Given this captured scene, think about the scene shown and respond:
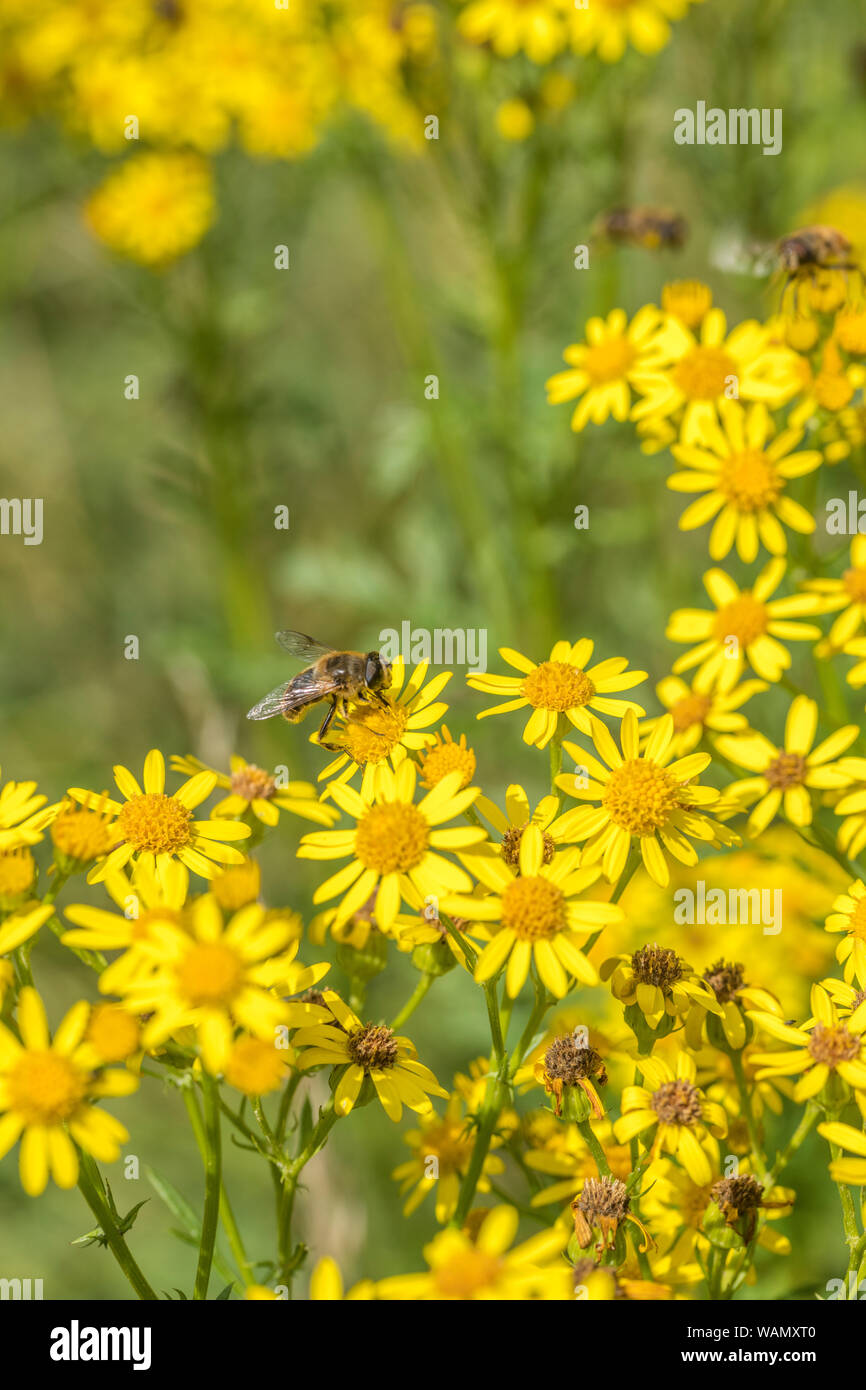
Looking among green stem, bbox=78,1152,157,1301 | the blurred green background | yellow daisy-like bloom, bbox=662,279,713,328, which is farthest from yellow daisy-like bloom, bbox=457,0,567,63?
green stem, bbox=78,1152,157,1301

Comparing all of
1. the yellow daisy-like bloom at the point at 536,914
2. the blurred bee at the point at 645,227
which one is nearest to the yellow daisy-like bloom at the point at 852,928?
the yellow daisy-like bloom at the point at 536,914

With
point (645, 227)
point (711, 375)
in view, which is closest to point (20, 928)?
point (711, 375)

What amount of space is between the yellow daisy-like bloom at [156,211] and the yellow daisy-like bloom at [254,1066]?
3919mm

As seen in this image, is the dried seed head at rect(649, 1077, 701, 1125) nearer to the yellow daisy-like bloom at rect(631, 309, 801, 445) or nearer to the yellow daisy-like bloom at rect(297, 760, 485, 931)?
the yellow daisy-like bloom at rect(297, 760, 485, 931)

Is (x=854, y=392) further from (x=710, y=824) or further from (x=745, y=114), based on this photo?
(x=745, y=114)

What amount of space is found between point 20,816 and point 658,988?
126 cm

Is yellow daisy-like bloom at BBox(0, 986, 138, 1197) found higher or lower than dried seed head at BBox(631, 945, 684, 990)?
lower

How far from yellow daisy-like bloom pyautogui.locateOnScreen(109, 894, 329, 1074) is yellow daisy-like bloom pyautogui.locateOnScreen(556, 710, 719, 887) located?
677 millimetres

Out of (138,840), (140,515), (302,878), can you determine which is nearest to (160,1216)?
(302,878)

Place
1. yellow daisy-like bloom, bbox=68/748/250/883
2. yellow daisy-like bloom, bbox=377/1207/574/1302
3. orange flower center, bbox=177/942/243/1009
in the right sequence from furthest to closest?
yellow daisy-like bloom, bbox=68/748/250/883 → orange flower center, bbox=177/942/243/1009 → yellow daisy-like bloom, bbox=377/1207/574/1302

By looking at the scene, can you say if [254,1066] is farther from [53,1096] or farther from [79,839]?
[79,839]

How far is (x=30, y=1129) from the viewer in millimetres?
1800

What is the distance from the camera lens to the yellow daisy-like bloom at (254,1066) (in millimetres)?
1747

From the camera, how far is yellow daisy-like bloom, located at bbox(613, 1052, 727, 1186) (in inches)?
85.2
